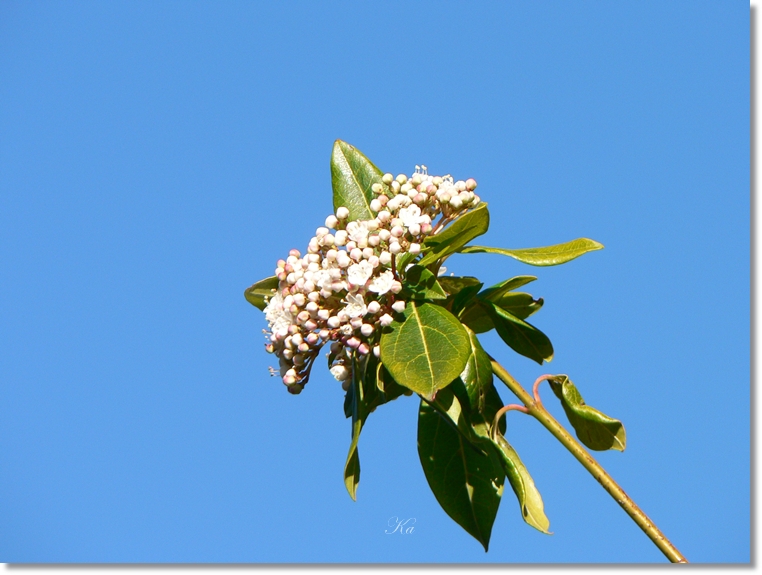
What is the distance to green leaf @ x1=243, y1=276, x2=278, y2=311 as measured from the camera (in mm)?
3098

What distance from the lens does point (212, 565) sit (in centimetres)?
331

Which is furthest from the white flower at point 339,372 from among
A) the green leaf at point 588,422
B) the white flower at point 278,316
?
the green leaf at point 588,422

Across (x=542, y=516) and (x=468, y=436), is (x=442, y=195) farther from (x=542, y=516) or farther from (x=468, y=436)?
(x=542, y=516)

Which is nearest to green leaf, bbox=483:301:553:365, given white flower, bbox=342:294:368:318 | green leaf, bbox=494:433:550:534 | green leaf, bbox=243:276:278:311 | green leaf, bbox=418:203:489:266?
green leaf, bbox=418:203:489:266

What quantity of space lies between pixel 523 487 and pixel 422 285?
847 millimetres

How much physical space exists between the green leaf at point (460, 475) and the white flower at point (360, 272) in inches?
26.7

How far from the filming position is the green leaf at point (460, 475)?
2957 mm

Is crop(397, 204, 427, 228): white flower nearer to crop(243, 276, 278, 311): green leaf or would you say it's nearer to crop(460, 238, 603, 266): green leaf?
crop(460, 238, 603, 266): green leaf

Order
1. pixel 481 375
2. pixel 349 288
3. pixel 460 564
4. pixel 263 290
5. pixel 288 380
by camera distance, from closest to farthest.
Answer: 1. pixel 481 375
2. pixel 349 288
3. pixel 288 380
4. pixel 263 290
5. pixel 460 564

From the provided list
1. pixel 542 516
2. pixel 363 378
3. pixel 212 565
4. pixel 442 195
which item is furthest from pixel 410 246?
pixel 212 565

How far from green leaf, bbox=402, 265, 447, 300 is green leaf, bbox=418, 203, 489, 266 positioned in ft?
0.13

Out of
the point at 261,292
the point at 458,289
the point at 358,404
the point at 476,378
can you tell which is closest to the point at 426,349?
the point at 476,378

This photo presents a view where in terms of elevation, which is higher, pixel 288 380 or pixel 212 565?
pixel 288 380

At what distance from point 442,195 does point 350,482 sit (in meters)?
1.22
